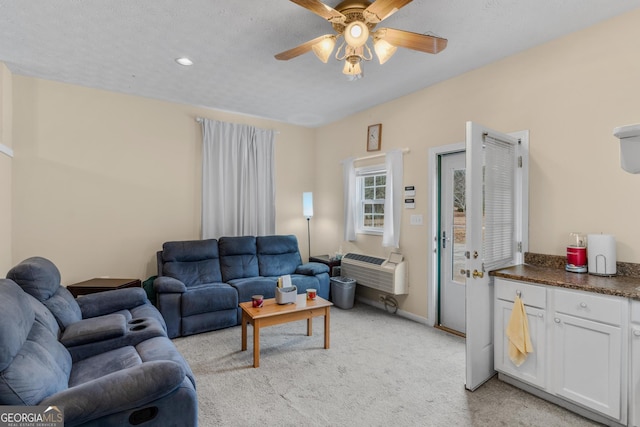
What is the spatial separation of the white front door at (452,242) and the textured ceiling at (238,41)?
3.41ft

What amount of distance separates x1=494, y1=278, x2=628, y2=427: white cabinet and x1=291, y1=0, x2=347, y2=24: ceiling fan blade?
2245 mm

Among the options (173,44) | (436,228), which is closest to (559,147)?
(436,228)

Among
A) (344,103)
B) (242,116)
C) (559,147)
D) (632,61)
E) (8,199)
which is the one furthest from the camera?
(242,116)

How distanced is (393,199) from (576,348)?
239cm

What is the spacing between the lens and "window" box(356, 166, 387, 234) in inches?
175

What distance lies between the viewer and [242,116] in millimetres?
4816

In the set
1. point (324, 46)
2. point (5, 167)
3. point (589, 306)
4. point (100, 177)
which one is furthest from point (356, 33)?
point (5, 167)

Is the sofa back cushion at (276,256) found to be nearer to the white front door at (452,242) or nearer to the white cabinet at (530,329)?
the white front door at (452,242)

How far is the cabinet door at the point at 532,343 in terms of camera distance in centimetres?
221

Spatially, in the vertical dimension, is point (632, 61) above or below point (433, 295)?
above

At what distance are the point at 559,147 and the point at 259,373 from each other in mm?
3117

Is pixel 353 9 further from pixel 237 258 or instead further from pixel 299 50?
pixel 237 258

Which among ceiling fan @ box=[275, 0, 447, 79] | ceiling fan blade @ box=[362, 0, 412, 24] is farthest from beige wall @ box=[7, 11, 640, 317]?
ceiling fan blade @ box=[362, 0, 412, 24]

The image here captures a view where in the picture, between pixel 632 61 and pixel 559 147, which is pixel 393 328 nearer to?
pixel 559 147
